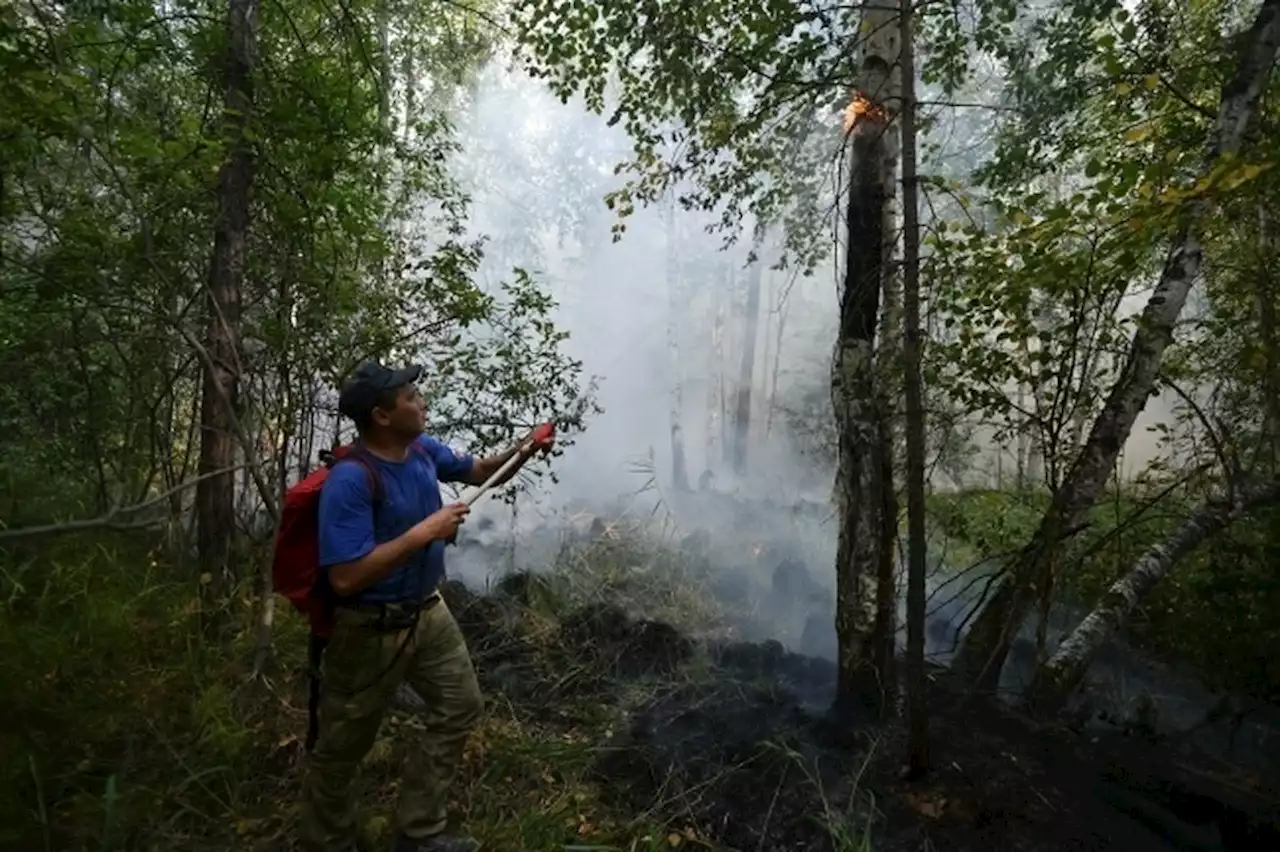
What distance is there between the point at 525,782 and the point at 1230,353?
683 centimetres

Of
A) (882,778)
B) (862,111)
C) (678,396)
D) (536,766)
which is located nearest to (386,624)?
(536,766)

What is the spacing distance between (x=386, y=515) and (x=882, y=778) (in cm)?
302

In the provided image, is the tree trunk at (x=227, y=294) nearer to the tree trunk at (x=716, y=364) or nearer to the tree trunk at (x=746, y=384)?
the tree trunk at (x=746, y=384)

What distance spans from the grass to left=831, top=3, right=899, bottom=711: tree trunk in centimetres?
170

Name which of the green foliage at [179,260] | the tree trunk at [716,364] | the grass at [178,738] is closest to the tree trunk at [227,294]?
the green foliage at [179,260]

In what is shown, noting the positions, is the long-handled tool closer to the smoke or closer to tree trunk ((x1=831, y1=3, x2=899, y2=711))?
tree trunk ((x1=831, y1=3, x2=899, y2=711))

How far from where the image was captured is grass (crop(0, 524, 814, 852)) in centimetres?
331

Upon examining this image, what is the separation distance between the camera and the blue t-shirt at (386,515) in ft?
9.52

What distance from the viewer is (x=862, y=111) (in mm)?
4230

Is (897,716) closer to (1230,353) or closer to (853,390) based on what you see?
(853,390)

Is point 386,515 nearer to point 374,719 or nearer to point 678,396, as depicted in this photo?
point 374,719

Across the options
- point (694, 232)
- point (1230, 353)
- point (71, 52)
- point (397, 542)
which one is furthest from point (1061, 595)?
point (694, 232)

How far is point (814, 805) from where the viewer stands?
3.89 meters

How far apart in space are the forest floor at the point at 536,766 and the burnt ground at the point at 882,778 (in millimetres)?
14
